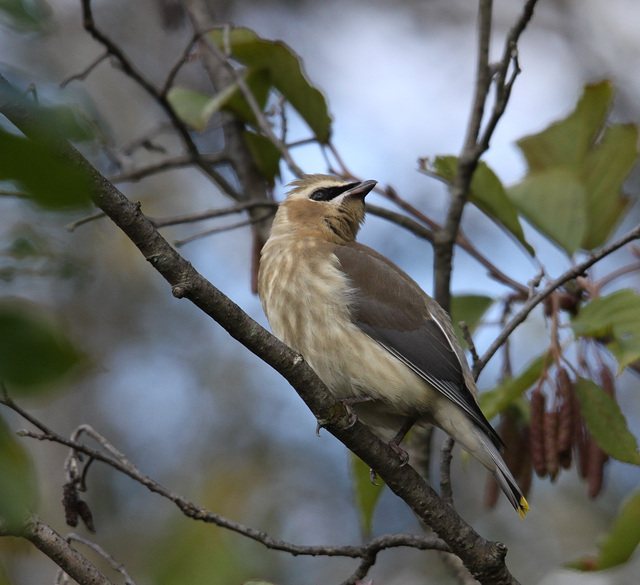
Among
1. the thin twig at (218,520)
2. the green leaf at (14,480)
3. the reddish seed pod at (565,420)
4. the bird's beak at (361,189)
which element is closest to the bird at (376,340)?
the reddish seed pod at (565,420)

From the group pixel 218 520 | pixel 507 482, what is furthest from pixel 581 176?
pixel 218 520

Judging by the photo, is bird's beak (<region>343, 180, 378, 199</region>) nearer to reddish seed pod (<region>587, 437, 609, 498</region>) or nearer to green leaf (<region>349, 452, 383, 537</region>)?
green leaf (<region>349, 452, 383, 537</region>)

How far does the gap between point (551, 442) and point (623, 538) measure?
0.42 metres

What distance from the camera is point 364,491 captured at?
12.4 ft

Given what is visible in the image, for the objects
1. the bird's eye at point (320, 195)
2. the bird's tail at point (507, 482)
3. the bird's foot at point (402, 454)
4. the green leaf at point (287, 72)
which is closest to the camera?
the bird's foot at point (402, 454)

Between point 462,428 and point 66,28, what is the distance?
941 centimetres

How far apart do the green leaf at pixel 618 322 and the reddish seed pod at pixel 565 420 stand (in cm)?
21

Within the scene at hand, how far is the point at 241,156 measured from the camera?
5.04m

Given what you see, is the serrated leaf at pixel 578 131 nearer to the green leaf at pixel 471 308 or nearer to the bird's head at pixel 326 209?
the green leaf at pixel 471 308

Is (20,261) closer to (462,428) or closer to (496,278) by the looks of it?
(462,428)

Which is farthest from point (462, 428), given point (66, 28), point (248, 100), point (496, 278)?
point (66, 28)

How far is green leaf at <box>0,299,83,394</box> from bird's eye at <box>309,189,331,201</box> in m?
3.78

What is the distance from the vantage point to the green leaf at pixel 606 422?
3143mm

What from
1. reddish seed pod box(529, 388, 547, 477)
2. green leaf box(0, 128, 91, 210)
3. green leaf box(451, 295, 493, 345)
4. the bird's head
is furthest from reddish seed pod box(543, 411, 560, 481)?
green leaf box(0, 128, 91, 210)
